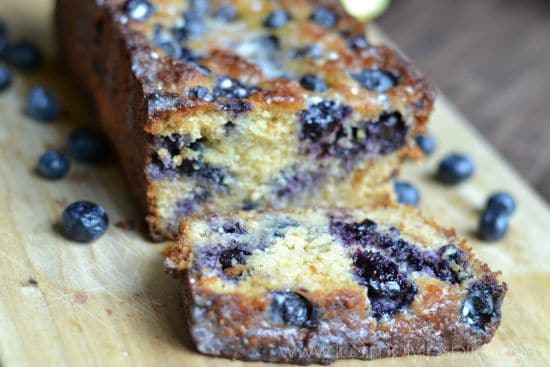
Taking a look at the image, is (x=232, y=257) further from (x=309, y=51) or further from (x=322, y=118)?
(x=309, y=51)

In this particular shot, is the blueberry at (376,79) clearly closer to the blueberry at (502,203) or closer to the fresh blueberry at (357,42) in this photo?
the fresh blueberry at (357,42)

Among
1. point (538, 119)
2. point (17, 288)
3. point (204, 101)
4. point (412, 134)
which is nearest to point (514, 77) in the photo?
point (538, 119)

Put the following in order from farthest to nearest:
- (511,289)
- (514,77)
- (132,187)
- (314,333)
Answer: (514,77)
(132,187)
(511,289)
(314,333)

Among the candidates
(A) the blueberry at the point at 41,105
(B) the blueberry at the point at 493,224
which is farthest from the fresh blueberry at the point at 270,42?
(B) the blueberry at the point at 493,224

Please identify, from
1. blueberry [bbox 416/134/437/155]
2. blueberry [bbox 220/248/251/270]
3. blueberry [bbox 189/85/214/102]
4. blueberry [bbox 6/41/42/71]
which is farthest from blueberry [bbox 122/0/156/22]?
blueberry [bbox 416/134/437/155]

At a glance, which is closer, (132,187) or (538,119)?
(132,187)

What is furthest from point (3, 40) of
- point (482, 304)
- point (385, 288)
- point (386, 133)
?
point (482, 304)

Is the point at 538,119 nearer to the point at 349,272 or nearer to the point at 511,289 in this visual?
the point at 511,289

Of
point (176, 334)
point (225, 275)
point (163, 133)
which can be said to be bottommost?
point (176, 334)

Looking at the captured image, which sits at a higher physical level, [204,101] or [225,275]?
[204,101]
